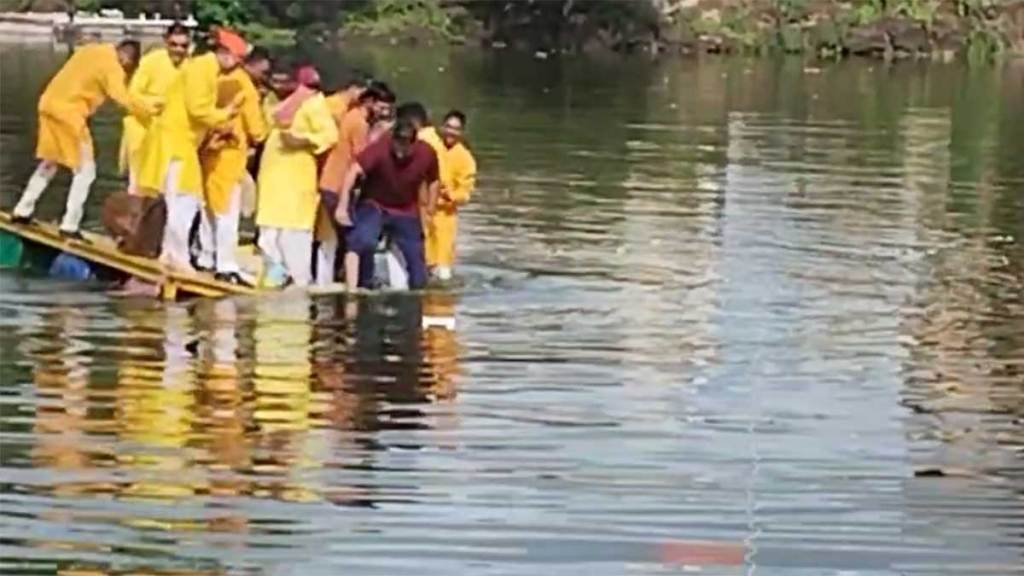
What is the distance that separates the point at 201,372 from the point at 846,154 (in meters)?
20.1

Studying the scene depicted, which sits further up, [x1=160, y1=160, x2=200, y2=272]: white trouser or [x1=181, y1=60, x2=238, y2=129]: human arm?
[x1=181, y1=60, x2=238, y2=129]: human arm

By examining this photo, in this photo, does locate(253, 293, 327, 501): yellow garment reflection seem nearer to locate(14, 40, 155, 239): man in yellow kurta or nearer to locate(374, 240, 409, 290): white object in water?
locate(374, 240, 409, 290): white object in water

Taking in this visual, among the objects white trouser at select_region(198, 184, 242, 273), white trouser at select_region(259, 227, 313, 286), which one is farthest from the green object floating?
white trouser at select_region(259, 227, 313, 286)

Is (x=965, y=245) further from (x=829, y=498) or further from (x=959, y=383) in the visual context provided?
(x=829, y=498)

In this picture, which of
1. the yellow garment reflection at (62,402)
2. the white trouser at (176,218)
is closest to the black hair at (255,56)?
the white trouser at (176,218)

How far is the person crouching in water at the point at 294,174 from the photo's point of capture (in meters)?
17.1

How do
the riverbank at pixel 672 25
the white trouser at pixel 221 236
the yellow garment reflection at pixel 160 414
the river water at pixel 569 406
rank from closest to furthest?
the river water at pixel 569 406
the yellow garment reflection at pixel 160 414
the white trouser at pixel 221 236
the riverbank at pixel 672 25

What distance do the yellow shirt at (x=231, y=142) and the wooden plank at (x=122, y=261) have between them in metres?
0.51

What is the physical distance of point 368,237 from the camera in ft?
57.5

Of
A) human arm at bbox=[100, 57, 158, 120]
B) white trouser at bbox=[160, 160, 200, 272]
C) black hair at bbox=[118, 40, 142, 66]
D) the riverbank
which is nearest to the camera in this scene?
white trouser at bbox=[160, 160, 200, 272]

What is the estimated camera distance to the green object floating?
18.2m

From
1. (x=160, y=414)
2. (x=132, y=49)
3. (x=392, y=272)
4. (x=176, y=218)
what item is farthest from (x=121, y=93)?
(x=160, y=414)

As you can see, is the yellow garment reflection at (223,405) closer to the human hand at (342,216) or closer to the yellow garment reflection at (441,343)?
the human hand at (342,216)

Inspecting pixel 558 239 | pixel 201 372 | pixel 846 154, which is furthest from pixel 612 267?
pixel 846 154
